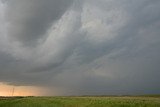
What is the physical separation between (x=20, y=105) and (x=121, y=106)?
37.9 m

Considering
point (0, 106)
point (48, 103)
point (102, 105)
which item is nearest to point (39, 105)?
point (48, 103)

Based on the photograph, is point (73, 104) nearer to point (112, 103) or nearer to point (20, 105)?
point (112, 103)

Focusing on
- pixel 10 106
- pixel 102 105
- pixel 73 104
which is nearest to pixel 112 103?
pixel 102 105

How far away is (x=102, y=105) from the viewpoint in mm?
68625

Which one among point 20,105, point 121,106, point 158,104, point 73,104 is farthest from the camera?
point 20,105

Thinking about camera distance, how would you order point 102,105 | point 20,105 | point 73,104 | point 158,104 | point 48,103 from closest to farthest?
point 158,104 → point 102,105 → point 73,104 → point 48,103 → point 20,105

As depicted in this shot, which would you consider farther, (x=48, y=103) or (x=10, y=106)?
(x=10, y=106)

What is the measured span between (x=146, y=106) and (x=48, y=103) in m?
33.1

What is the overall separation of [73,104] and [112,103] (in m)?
14.2

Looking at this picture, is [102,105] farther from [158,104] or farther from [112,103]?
[158,104]

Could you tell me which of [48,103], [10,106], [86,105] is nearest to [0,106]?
[10,106]

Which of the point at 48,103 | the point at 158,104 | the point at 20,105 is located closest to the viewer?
the point at 158,104

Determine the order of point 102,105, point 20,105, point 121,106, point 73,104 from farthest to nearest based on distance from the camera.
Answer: point 20,105 → point 73,104 → point 102,105 → point 121,106

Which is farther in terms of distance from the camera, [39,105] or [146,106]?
[39,105]
